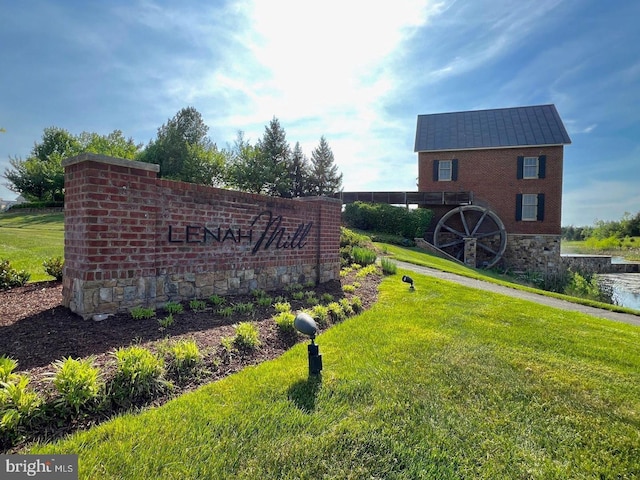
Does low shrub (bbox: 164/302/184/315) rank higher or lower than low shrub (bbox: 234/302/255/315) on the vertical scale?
higher

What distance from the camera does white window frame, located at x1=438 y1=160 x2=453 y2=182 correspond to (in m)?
20.2

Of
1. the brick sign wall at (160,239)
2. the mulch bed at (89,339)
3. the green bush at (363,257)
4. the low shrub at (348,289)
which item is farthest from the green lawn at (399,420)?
the green bush at (363,257)

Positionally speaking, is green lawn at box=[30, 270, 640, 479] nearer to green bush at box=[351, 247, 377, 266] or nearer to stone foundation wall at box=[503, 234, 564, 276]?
green bush at box=[351, 247, 377, 266]

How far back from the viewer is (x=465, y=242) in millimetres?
17859

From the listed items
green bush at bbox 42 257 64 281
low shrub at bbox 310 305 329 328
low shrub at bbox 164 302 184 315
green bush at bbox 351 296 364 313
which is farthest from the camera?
green bush at bbox 351 296 364 313

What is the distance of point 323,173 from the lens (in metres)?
30.2

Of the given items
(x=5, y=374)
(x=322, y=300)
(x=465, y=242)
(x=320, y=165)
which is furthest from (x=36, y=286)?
(x=320, y=165)

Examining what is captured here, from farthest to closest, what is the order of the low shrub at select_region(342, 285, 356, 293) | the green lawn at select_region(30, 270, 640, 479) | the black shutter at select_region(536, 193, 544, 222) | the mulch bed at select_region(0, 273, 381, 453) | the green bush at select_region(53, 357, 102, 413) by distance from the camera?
1. the black shutter at select_region(536, 193, 544, 222)
2. the low shrub at select_region(342, 285, 356, 293)
3. the mulch bed at select_region(0, 273, 381, 453)
4. the green bush at select_region(53, 357, 102, 413)
5. the green lawn at select_region(30, 270, 640, 479)

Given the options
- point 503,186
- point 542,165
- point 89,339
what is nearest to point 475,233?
point 503,186

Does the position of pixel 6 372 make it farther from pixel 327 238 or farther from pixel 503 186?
pixel 503 186

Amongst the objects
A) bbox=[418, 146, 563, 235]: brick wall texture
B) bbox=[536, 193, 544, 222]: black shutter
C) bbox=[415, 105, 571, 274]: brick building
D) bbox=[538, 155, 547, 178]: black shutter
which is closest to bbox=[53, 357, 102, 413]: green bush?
bbox=[415, 105, 571, 274]: brick building

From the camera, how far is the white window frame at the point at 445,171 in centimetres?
2019

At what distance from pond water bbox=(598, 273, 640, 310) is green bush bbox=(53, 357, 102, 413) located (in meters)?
14.8

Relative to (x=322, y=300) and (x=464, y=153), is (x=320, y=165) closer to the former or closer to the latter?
(x=464, y=153)
